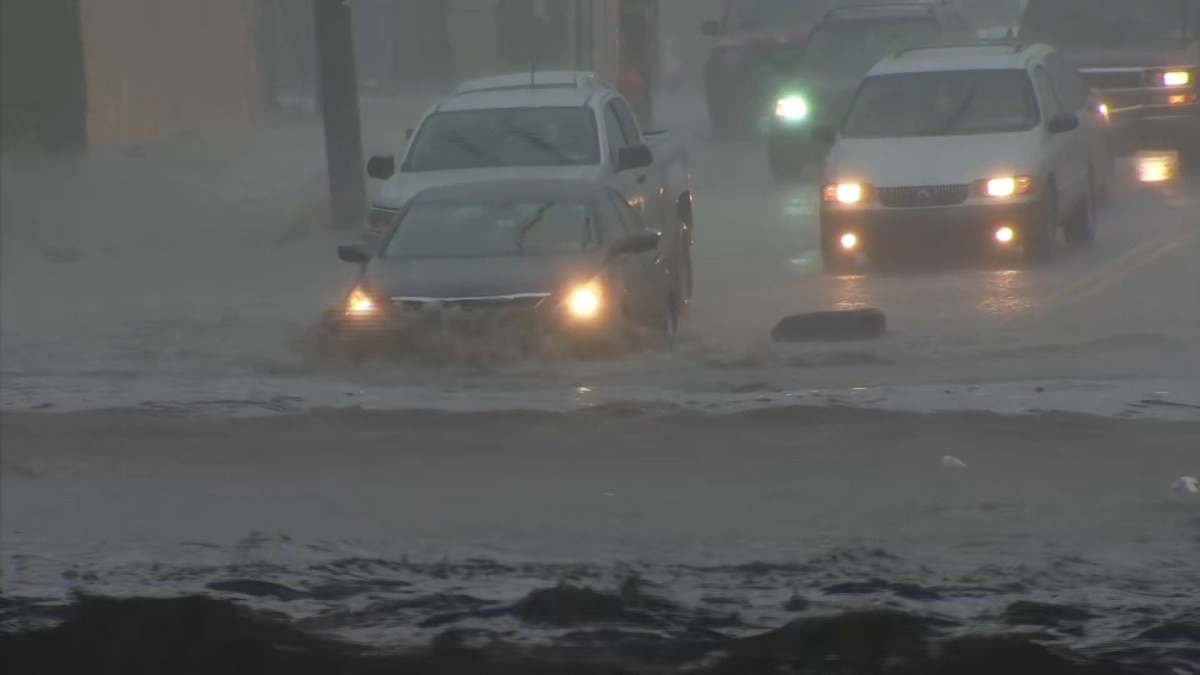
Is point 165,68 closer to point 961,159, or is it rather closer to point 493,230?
point 961,159

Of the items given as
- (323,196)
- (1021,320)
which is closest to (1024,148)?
(1021,320)

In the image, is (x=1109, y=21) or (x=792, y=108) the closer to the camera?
(x=1109, y=21)

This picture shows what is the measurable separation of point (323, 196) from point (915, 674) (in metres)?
17.6

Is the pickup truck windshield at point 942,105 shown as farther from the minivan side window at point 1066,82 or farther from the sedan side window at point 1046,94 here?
the minivan side window at point 1066,82

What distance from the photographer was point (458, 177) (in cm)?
1455

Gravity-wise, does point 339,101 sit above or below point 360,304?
above

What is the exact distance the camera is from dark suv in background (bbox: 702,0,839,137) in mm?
28203

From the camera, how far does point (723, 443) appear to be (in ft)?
32.8

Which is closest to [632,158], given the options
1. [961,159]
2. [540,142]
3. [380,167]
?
[540,142]

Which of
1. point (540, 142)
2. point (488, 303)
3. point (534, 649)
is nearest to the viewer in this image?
point (534, 649)

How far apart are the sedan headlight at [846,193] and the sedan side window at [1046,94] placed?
1582 millimetres

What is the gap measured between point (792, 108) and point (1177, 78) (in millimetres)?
4143

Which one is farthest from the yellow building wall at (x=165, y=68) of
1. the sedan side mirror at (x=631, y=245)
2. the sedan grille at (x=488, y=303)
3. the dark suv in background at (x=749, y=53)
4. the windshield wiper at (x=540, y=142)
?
the sedan grille at (x=488, y=303)

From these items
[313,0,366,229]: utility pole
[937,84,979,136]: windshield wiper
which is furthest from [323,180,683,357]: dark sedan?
[313,0,366,229]: utility pole
